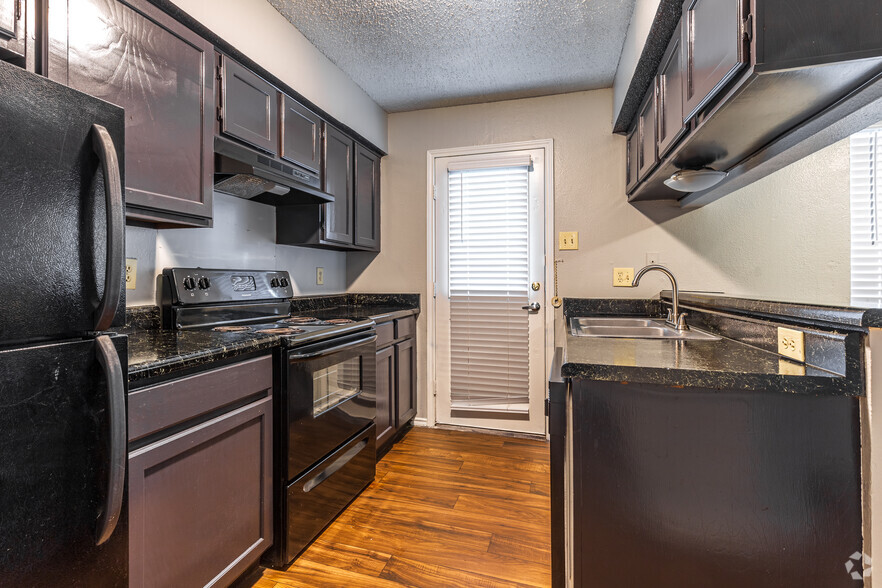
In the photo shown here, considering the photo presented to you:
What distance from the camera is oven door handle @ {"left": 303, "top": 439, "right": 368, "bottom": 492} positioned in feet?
5.60

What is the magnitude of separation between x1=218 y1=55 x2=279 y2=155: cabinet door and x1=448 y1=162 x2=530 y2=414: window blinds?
56.6 inches

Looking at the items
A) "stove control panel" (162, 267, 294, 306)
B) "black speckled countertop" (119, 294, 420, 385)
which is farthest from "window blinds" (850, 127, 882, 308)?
"stove control panel" (162, 267, 294, 306)

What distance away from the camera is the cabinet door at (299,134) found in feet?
6.88

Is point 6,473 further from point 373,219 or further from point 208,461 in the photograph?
point 373,219

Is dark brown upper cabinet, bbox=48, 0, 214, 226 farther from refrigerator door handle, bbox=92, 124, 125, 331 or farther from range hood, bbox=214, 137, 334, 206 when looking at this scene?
refrigerator door handle, bbox=92, 124, 125, 331

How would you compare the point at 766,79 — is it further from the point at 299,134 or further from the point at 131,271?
the point at 131,271

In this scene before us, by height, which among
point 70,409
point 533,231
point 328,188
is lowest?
point 70,409

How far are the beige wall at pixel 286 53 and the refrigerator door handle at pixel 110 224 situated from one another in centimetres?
98

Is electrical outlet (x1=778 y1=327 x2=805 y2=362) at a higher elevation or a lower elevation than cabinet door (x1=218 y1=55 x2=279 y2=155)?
lower

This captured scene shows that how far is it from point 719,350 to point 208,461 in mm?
1590

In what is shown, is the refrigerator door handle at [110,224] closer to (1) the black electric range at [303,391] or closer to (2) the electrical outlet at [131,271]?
(1) the black electric range at [303,391]

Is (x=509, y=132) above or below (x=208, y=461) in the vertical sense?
above

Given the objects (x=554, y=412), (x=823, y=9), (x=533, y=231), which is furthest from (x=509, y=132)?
(x=554, y=412)

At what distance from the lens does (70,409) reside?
83cm
